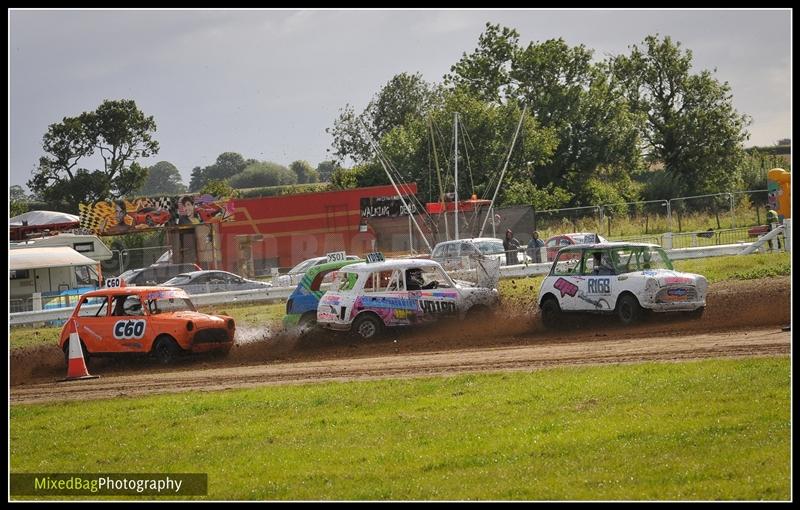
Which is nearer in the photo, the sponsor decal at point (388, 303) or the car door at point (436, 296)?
the sponsor decal at point (388, 303)

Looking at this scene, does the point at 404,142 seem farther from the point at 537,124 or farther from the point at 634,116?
the point at 634,116

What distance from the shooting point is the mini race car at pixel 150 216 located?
4844 centimetres

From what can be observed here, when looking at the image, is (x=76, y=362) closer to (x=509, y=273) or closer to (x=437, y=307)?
(x=437, y=307)

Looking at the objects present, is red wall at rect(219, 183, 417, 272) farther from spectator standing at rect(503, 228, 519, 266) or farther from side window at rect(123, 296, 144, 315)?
side window at rect(123, 296, 144, 315)

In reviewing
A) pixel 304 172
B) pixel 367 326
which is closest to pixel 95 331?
pixel 367 326

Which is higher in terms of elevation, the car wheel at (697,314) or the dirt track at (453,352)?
the car wheel at (697,314)

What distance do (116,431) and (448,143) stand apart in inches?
1779

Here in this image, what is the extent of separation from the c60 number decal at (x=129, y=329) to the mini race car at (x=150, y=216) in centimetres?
2869

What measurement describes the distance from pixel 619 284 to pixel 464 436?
31.3ft

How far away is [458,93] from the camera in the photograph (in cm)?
5938

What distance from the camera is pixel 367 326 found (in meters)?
20.9

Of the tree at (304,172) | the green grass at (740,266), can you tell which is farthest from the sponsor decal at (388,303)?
the tree at (304,172)

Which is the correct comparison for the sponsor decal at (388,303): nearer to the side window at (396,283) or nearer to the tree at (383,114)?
the side window at (396,283)

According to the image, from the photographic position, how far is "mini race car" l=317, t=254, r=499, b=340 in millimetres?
20797
